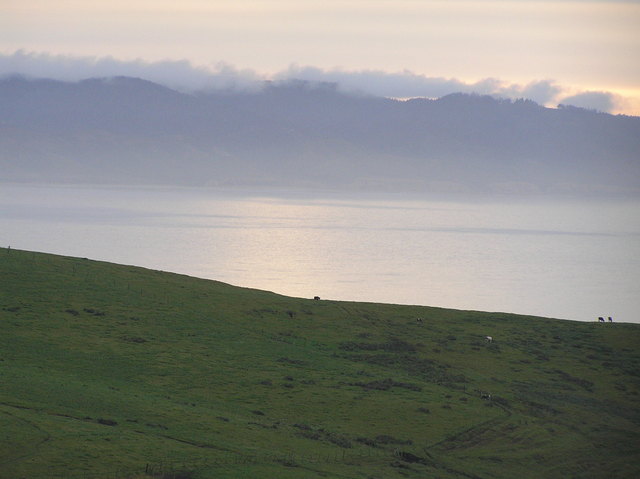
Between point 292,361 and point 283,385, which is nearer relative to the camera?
point 283,385

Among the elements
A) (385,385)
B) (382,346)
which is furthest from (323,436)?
(382,346)

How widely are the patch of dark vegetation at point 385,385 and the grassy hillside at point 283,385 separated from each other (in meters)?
0.13

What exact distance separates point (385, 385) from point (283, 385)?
5619 mm

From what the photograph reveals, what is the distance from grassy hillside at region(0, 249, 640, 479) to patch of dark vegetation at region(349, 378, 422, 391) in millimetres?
127

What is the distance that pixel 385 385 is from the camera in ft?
172

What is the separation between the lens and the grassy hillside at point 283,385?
120ft

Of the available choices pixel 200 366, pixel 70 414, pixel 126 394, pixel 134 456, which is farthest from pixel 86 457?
pixel 200 366

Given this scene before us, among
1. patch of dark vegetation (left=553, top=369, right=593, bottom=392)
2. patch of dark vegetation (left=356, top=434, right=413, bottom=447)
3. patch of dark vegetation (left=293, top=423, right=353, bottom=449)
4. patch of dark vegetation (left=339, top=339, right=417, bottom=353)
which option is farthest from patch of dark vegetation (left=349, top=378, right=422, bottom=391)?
patch of dark vegetation (left=553, top=369, right=593, bottom=392)

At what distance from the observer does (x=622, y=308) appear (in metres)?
144

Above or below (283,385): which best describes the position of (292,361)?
above

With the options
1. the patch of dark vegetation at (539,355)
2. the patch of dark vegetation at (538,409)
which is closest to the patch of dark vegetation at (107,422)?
the patch of dark vegetation at (538,409)

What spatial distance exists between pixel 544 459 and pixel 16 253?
41.1m

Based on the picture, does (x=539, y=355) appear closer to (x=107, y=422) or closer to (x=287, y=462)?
(x=287, y=462)

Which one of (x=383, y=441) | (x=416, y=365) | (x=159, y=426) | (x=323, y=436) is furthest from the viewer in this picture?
(x=416, y=365)
